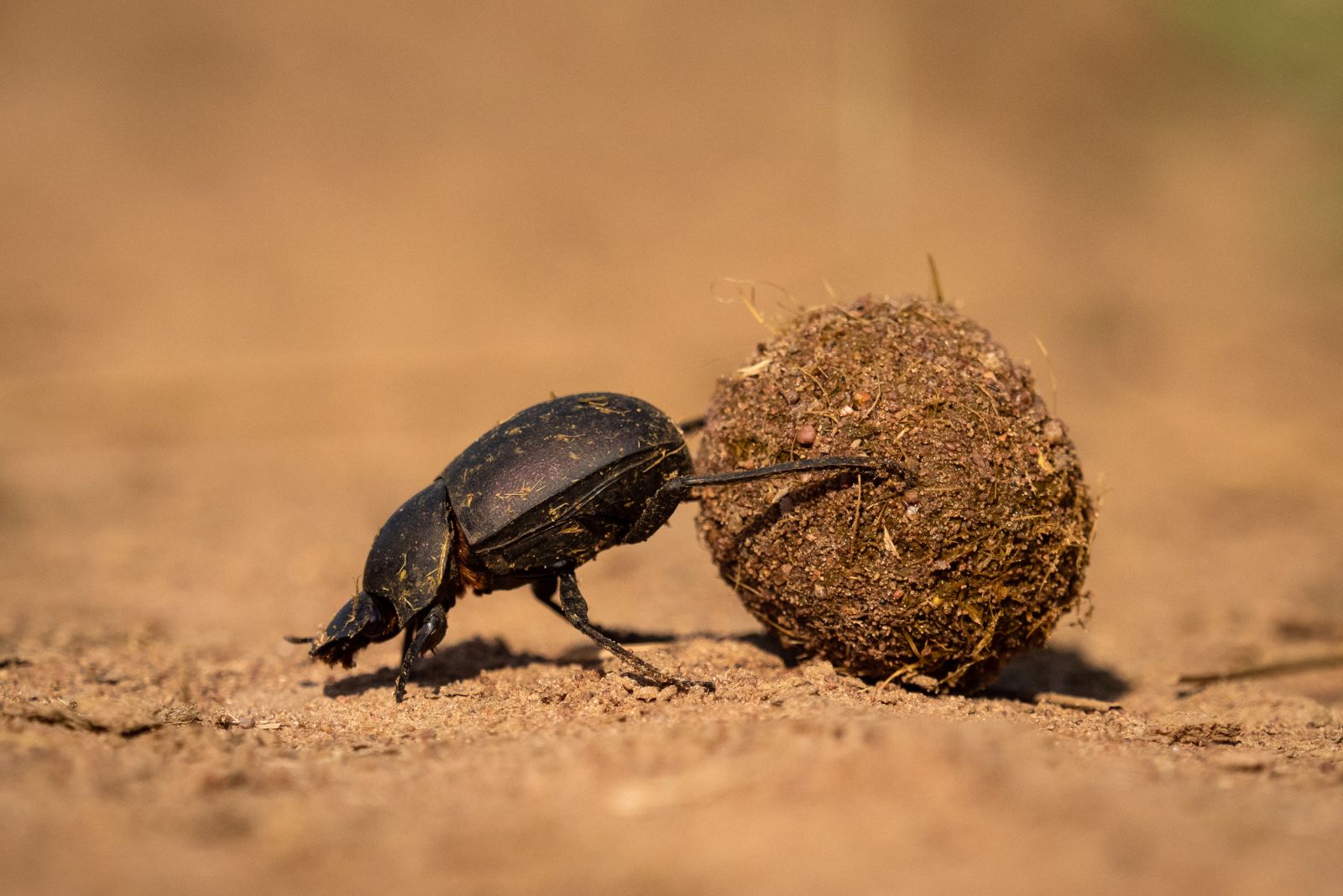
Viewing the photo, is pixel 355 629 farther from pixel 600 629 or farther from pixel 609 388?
pixel 609 388

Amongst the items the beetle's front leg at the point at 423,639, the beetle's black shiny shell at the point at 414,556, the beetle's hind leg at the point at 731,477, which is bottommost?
the beetle's front leg at the point at 423,639

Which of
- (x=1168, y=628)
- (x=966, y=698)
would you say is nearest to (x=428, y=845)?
(x=966, y=698)

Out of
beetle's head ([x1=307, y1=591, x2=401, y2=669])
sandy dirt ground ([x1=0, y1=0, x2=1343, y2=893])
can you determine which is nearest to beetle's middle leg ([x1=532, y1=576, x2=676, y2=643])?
sandy dirt ground ([x1=0, y1=0, x2=1343, y2=893])

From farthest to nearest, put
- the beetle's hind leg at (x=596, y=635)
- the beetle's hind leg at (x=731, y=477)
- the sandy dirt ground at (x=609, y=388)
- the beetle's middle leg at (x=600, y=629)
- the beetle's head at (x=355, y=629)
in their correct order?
the beetle's middle leg at (x=600, y=629) < the beetle's head at (x=355, y=629) < the beetle's hind leg at (x=596, y=635) < the beetle's hind leg at (x=731, y=477) < the sandy dirt ground at (x=609, y=388)

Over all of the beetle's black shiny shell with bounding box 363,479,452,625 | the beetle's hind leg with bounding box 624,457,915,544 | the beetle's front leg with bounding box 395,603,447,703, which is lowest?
the beetle's front leg with bounding box 395,603,447,703

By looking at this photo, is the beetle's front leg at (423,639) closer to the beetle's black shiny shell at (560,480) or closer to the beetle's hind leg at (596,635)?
the beetle's black shiny shell at (560,480)


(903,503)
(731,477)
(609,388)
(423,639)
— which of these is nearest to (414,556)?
(423,639)

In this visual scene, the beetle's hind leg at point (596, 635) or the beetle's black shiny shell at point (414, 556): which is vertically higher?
the beetle's black shiny shell at point (414, 556)

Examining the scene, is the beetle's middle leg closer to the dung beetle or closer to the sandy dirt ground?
the dung beetle

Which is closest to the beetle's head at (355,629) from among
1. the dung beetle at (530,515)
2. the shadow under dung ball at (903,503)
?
the dung beetle at (530,515)
